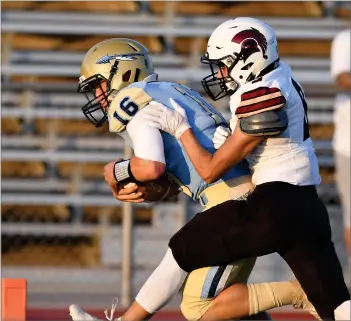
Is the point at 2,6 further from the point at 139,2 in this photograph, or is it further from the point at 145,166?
the point at 145,166

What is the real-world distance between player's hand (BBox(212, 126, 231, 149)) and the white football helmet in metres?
0.12

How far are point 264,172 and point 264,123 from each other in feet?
0.65

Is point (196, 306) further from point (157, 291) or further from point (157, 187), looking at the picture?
point (157, 187)

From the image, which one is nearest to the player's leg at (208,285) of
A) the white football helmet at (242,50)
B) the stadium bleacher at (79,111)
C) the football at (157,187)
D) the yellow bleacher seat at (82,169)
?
the football at (157,187)

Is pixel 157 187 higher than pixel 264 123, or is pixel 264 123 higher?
pixel 264 123

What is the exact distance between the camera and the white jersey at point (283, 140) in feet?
9.74

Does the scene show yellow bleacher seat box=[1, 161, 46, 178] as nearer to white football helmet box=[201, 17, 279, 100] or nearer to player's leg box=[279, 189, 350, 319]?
Result: white football helmet box=[201, 17, 279, 100]

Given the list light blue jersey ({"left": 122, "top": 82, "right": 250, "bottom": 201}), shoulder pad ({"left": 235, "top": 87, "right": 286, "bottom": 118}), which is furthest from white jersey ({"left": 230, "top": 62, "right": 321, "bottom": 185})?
light blue jersey ({"left": 122, "top": 82, "right": 250, "bottom": 201})

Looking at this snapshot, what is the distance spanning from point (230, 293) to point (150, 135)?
549 mm

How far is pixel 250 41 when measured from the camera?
307 cm

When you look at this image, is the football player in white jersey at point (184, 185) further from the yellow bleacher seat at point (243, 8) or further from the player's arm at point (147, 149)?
the yellow bleacher seat at point (243, 8)

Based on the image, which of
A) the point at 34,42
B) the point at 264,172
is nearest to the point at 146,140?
the point at 264,172

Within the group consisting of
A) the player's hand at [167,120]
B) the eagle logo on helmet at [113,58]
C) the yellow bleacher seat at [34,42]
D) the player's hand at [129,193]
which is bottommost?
the player's hand at [129,193]

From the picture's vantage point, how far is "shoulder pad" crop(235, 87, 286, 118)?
2926 millimetres
